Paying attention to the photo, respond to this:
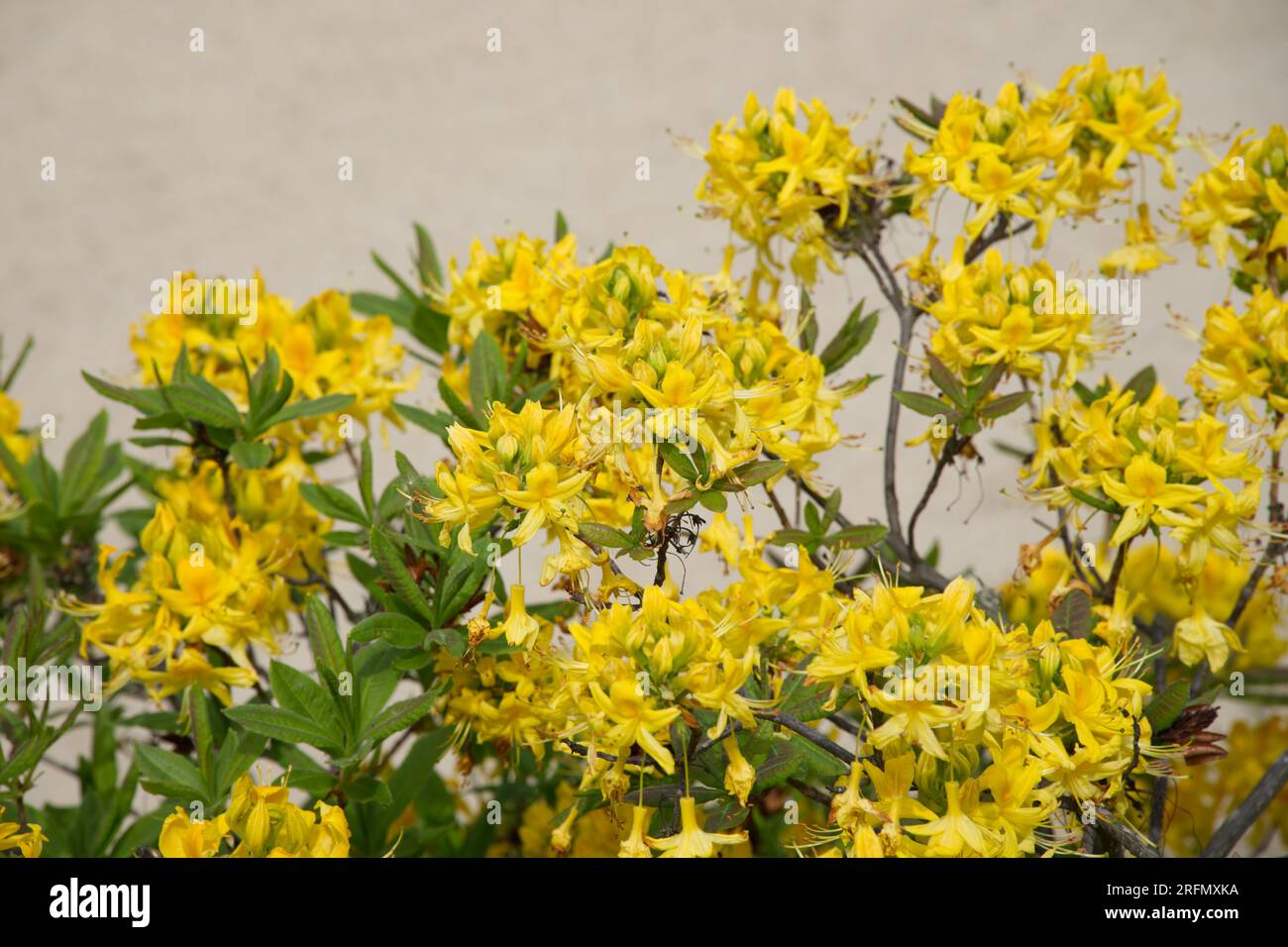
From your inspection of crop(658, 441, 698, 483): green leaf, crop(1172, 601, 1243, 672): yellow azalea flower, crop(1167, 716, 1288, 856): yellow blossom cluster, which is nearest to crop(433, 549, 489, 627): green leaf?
crop(658, 441, 698, 483): green leaf

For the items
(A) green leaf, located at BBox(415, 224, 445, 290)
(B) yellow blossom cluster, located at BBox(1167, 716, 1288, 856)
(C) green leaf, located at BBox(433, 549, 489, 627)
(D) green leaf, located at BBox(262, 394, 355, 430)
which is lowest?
(B) yellow blossom cluster, located at BBox(1167, 716, 1288, 856)

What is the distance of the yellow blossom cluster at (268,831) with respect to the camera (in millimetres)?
821

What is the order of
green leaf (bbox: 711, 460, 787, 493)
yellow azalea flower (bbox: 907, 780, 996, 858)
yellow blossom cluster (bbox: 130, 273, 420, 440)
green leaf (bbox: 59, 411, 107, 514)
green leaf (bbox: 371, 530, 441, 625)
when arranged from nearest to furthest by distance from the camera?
yellow azalea flower (bbox: 907, 780, 996, 858) → green leaf (bbox: 711, 460, 787, 493) → green leaf (bbox: 371, 530, 441, 625) → yellow blossom cluster (bbox: 130, 273, 420, 440) → green leaf (bbox: 59, 411, 107, 514)

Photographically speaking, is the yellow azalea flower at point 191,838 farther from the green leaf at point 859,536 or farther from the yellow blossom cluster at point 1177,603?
the yellow blossom cluster at point 1177,603

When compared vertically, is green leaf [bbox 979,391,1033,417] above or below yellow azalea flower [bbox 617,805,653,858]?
above

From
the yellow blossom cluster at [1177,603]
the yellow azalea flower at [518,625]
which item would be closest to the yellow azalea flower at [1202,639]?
the yellow blossom cluster at [1177,603]

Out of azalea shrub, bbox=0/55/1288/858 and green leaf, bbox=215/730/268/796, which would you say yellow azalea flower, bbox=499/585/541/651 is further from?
green leaf, bbox=215/730/268/796

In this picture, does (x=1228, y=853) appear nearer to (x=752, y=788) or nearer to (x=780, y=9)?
(x=752, y=788)

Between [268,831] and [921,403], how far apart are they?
635 mm

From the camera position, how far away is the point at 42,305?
3.35 meters

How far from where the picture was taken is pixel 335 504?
3.61 ft

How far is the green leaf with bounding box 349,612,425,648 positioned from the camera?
930mm

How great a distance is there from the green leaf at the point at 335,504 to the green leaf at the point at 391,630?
0.16m
